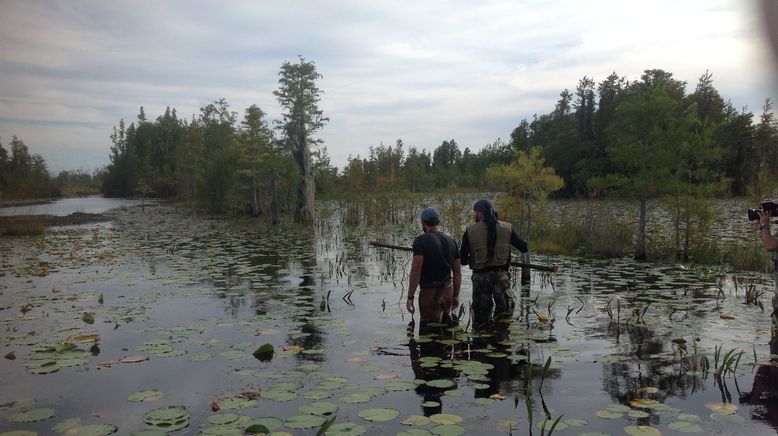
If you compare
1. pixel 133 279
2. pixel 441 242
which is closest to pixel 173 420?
pixel 441 242

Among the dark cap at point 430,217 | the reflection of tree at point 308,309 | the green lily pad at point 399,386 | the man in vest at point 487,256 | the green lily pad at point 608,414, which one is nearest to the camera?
the green lily pad at point 608,414

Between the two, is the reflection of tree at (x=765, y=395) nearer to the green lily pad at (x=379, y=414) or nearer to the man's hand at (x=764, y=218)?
the man's hand at (x=764, y=218)

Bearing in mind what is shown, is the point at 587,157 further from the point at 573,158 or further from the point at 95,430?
the point at 95,430

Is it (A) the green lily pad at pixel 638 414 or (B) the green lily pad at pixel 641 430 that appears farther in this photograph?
(A) the green lily pad at pixel 638 414

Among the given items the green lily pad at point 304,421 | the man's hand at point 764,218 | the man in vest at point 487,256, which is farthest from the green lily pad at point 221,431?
the man's hand at point 764,218

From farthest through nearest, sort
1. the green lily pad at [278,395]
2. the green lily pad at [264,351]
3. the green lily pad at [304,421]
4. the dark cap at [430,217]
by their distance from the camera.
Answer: the dark cap at [430,217], the green lily pad at [264,351], the green lily pad at [278,395], the green lily pad at [304,421]

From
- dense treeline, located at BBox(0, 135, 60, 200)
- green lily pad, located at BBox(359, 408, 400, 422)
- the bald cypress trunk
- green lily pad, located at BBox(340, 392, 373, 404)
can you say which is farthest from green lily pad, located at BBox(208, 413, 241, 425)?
dense treeline, located at BBox(0, 135, 60, 200)

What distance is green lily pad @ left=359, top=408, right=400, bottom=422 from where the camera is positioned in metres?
4.15

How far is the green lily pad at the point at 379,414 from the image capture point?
13.6 feet

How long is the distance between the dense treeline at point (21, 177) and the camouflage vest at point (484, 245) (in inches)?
1983

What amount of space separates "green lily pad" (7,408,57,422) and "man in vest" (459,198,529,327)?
193 inches

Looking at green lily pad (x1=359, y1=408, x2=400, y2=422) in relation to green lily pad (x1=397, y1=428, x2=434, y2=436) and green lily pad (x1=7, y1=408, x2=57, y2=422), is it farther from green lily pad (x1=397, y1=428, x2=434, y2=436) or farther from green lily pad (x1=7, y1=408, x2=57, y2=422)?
green lily pad (x1=7, y1=408, x2=57, y2=422)

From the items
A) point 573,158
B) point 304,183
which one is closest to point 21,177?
point 304,183

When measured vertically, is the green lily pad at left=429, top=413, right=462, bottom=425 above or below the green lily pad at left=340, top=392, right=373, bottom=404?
above
